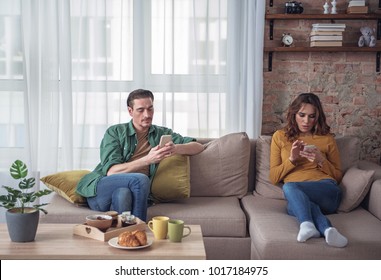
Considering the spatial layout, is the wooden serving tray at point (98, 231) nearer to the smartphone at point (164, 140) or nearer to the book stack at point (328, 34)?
the smartphone at point (164, 140)

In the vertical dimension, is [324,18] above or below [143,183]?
above

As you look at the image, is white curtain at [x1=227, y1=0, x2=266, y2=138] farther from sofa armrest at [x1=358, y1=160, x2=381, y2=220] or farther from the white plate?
the white plate

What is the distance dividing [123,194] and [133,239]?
0.72m

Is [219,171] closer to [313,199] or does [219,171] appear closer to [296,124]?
[296,124]

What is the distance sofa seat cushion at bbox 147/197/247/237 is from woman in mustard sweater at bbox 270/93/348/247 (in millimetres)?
306

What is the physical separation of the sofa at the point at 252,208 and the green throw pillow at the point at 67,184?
42 millimetres

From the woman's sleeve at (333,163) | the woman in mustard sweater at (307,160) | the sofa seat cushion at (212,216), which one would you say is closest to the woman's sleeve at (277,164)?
the woman in mustard sweater at (307,160)

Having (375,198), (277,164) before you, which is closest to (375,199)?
(375,198)

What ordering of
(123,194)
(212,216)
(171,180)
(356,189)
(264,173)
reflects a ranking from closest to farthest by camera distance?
(123,194)
(212,216)
(356,189)
(171,180)
(264,173)

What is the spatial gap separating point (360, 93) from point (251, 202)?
130 cm

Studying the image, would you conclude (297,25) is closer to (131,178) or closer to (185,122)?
(185,122)

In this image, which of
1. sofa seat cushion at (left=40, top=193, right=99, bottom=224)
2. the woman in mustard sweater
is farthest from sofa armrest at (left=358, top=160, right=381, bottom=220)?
sofa seat cushion at (left=40, top=193, right=99, bottom=224)

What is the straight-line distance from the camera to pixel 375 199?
3.26 meters

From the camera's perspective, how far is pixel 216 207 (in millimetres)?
3354
